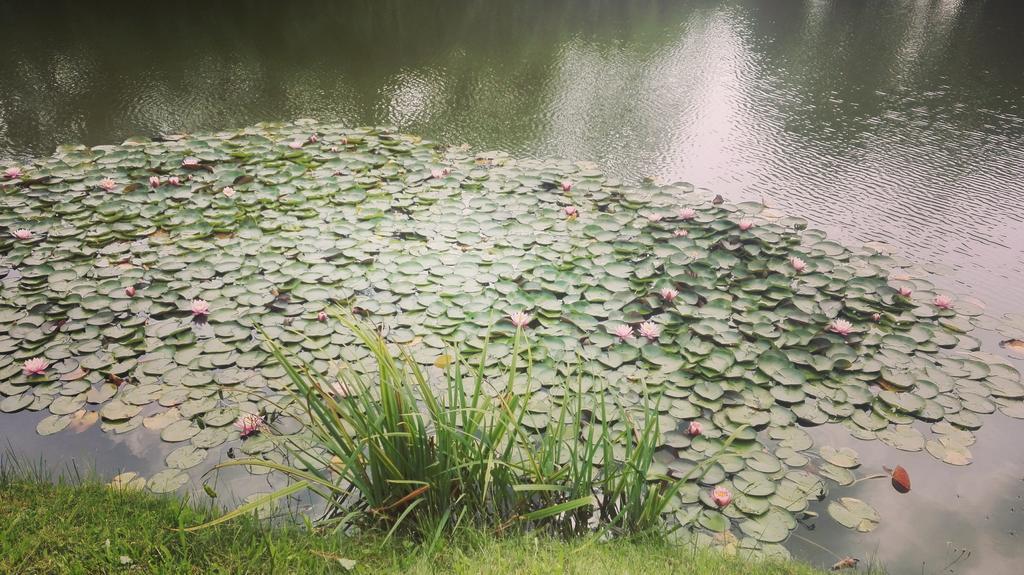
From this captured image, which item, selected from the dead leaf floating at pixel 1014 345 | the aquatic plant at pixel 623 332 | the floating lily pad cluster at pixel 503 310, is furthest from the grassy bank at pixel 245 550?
the dead leaf floating at pixel 1014 345

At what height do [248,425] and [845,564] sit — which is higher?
[248,425]

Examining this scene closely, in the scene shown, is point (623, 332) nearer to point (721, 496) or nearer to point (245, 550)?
point (721, 496)

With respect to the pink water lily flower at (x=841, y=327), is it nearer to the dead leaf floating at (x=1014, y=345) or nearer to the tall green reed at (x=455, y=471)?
the dead leaf floating at (x=1014, y=345)

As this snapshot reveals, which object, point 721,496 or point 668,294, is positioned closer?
point 721,496

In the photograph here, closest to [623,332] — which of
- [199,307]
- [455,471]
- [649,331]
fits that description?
[649,331]

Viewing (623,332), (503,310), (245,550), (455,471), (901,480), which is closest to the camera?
(245,550)

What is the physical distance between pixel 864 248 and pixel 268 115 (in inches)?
129

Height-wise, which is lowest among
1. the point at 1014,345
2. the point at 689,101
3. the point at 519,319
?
the point at 1014,345

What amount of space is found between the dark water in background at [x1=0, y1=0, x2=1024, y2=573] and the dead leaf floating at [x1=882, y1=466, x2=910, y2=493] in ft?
0.09

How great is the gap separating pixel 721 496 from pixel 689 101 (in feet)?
10.6

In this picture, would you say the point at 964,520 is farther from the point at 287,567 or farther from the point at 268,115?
the point at 268,115

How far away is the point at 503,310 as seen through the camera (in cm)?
209

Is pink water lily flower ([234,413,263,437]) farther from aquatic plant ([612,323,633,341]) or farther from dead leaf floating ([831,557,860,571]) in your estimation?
dead leaf floating ([831,557,860,571])

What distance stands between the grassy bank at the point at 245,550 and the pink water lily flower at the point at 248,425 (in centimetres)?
29
